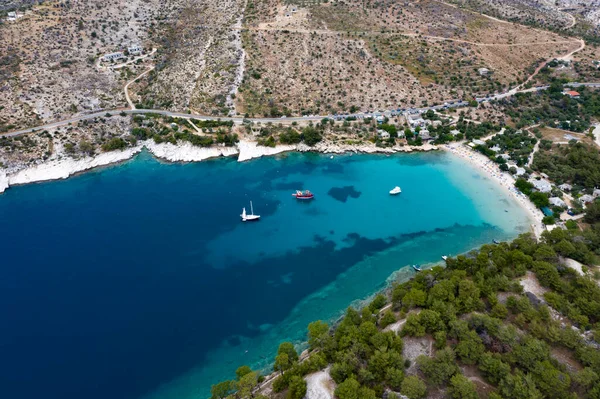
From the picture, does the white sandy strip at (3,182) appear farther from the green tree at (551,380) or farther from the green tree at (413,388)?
the green tree at (551,380)

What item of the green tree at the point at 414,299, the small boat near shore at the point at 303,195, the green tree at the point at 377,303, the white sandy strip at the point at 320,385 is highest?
the small boat near shore at the point at 303,195

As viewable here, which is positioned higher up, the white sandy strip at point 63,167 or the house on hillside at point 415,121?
the house on hillside at point 415,121

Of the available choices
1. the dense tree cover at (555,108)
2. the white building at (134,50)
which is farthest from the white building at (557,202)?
the white building at (134,50)

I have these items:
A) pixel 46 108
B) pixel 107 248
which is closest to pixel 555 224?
pixel 107 248

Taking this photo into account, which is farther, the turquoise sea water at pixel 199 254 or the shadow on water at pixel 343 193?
the shadow on water at pixel 343 193

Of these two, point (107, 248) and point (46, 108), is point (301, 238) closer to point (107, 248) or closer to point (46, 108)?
point (107, 248)

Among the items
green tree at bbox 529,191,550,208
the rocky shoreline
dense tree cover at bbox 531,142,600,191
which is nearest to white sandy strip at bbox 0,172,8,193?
the rocky shoreline

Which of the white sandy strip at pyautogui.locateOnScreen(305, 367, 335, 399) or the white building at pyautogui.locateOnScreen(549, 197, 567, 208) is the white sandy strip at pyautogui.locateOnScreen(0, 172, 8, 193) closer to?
the white sandy strip at pyautogui.locateOnScreen(305, 367, 335, 399)
